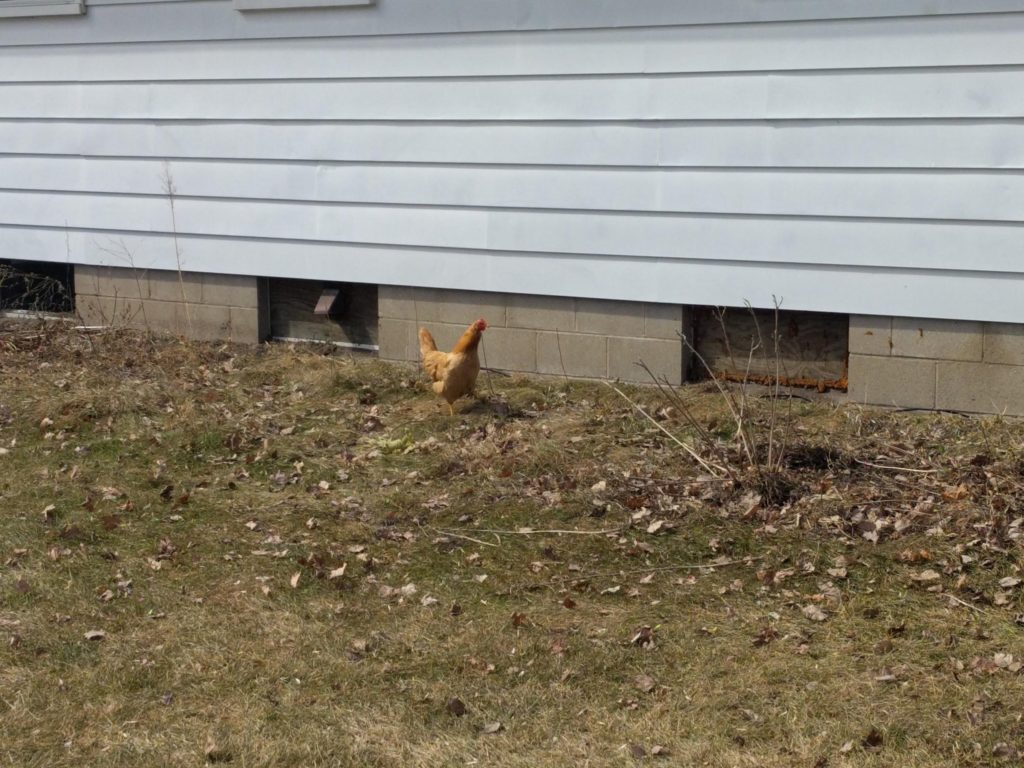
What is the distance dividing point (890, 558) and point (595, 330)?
2.98 metres

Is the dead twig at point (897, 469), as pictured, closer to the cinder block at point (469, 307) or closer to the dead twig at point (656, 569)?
the dead twig at point (656, 569)

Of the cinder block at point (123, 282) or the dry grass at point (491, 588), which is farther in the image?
the cinder block at point (123, 282)

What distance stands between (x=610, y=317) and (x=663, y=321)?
13.2 inches

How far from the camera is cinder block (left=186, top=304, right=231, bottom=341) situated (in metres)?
9.03

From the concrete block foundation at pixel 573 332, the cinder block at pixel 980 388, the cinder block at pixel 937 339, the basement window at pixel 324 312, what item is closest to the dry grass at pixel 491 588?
the cinder block at pixel 980 388

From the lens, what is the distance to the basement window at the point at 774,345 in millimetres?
7434

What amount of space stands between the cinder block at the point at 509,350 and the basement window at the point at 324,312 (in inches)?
38.2

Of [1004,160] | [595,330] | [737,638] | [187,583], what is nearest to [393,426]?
[595,330]

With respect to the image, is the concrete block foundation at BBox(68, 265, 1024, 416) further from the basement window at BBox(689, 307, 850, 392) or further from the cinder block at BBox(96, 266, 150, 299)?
the basement window at BBox(689, 307, 850, 392)

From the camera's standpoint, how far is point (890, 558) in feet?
17.3

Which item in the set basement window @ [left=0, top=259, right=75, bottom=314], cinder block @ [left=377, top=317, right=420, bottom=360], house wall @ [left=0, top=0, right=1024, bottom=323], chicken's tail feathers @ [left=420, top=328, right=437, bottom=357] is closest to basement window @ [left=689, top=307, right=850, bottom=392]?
house wall @ [left=0, top=0, right=1024, bottom=323]

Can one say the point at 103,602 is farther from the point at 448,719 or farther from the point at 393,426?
the point at 393,426

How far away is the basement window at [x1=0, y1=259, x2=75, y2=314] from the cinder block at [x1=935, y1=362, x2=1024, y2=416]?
253 inches

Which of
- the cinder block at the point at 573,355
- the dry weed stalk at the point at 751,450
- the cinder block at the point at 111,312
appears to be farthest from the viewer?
the cinder block at the point at 111,312
